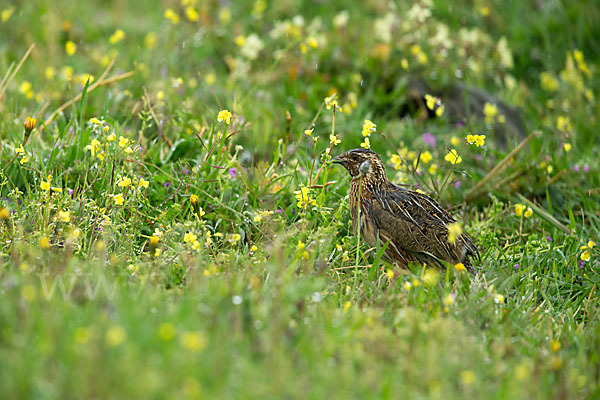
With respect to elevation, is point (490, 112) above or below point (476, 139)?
below

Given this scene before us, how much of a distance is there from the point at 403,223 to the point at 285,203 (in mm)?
982

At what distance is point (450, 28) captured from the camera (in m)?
8.98

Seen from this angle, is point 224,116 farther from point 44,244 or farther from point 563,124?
point 563,124

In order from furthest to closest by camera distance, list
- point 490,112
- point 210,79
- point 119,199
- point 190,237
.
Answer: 1. point 210,79
2. point 490,112
3. point 119,199
4. point 190,237

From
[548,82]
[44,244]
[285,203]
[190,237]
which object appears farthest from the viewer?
[548,82]

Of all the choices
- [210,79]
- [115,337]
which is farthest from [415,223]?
[210,79]

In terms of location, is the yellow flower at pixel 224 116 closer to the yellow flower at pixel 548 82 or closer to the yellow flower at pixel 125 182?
the yellow flower at pixel 125 182

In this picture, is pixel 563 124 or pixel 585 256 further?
pixel 563 124

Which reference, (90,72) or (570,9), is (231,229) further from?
(570,9)

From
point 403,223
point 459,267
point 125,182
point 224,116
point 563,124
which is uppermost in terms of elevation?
point 224,116

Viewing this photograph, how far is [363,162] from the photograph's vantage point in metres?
4.63

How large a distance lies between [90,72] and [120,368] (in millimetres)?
5529

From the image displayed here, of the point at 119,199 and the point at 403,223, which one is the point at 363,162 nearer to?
the point at 403,223

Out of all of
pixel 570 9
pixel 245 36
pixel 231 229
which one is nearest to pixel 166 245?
pixel 231 229
